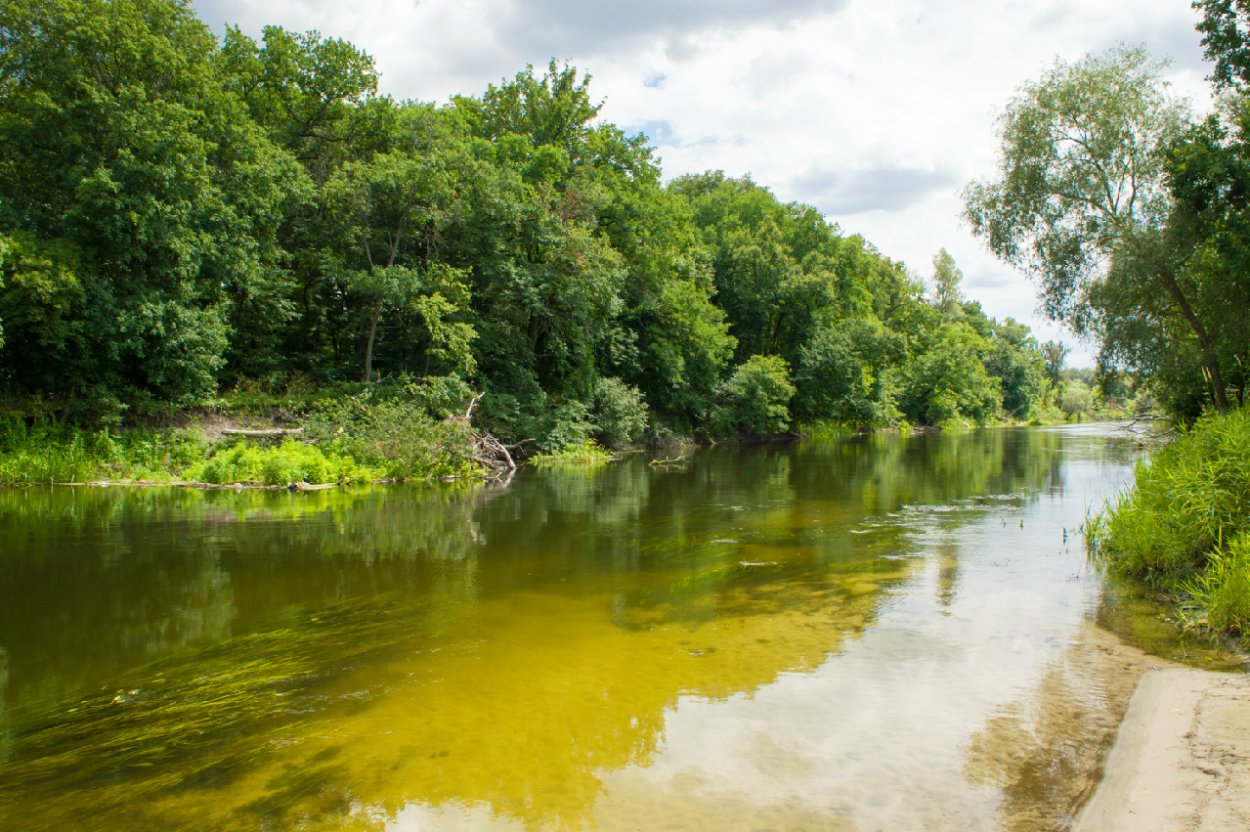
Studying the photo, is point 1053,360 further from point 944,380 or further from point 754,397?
point 754,397

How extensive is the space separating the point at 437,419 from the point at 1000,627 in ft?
73.0

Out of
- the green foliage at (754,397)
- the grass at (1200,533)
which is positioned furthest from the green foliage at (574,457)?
the grass at (1200,533)

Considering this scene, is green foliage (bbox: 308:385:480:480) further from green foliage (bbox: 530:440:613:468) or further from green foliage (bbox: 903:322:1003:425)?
green foliage (bbox: 903:322:1003:425)

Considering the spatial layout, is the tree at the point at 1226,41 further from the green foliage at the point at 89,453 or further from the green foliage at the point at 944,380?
the green foliage at the point at 944,380

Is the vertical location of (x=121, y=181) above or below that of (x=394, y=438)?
above

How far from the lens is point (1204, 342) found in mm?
19906

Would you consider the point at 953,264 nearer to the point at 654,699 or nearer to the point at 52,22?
the point at 52,22

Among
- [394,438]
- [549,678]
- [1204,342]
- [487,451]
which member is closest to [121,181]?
[394,438]

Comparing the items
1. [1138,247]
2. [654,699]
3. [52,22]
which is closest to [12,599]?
[654,699]

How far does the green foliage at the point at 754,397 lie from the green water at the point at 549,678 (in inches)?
1244

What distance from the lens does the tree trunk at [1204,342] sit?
1938 cm

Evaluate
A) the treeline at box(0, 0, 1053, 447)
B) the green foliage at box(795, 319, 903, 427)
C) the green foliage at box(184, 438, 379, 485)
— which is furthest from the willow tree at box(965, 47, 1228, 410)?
the green foliage at box(795, 319, 903, 427)

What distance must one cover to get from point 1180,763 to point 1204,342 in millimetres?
19547

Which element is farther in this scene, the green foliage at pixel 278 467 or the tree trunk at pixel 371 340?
the tree trunk at pixel 371 340
